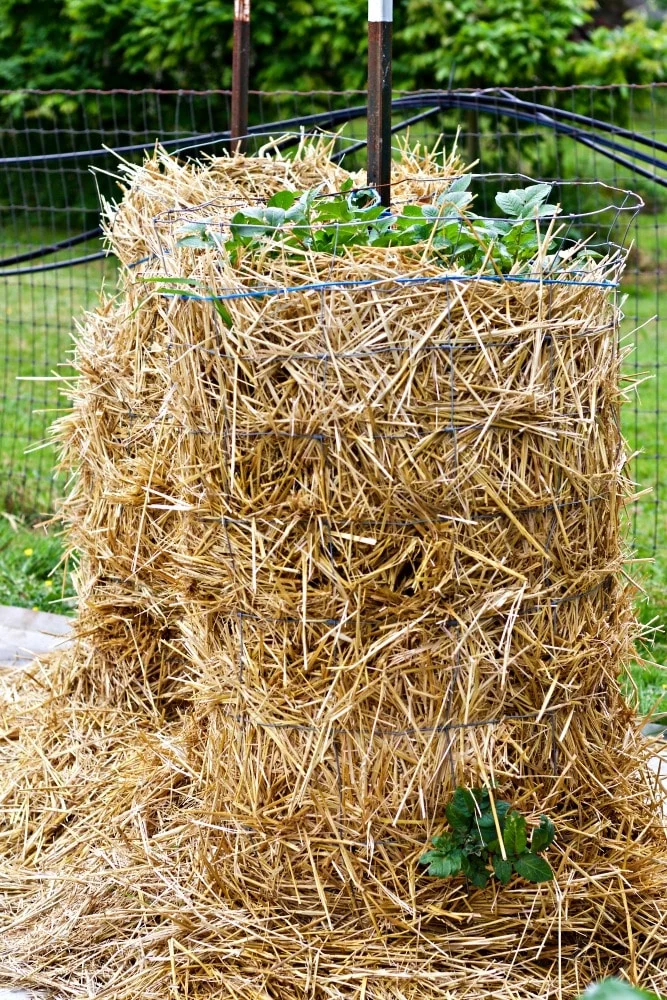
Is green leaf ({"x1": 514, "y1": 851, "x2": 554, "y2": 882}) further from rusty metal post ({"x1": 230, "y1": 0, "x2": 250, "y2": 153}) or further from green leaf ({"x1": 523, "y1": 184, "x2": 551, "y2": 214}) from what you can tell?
rusty metal post ({"x1": 230, "y1": 0, "x2": 250, "y2": 153})

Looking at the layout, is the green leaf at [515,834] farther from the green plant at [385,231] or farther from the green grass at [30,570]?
the green grass at [30,570]

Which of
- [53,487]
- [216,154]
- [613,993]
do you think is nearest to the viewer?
[613,993]

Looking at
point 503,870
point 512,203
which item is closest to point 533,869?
point 503,870

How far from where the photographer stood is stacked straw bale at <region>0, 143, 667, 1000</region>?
7.96ft

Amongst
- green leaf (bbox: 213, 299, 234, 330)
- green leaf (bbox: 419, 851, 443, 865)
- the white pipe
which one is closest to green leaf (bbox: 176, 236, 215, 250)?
green leaf (bbox: 213, 299, 234, 330)

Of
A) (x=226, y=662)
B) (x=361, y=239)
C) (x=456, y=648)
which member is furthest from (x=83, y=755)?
(x=361, y=239)

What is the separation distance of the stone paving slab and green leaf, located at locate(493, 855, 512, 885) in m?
2.30

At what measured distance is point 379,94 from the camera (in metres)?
2.83

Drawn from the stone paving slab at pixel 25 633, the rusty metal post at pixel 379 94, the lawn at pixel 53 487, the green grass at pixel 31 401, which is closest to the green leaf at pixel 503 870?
the lawn at pixel 53 487

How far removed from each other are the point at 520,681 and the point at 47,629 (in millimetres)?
2631

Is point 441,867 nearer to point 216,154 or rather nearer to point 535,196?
point 535,196

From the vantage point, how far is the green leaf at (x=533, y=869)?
2.46 m

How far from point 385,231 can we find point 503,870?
1422mm

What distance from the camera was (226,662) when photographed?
2.65m
